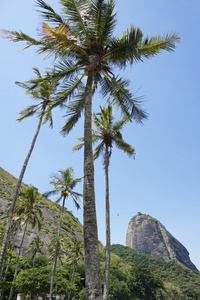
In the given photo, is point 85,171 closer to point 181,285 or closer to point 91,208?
point 91,208

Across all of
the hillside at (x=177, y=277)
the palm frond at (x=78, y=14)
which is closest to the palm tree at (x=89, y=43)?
the palm frond at (x=78, y=14)

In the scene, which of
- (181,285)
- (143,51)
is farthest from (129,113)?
(181,285)

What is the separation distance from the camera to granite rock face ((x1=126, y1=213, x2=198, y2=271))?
177 m

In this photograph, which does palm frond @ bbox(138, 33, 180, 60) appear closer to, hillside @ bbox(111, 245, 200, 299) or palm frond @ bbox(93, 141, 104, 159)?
palm frond @ bbox(93, 141, 104, 159)

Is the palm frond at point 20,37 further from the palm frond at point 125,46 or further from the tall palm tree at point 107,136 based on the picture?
the tall palm tree at point 107,136

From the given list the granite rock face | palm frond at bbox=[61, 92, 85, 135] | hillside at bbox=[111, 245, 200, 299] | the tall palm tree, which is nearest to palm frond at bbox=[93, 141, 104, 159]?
the tall palm tree

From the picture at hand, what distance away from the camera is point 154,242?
18050 centimetres

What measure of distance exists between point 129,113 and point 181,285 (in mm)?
116357

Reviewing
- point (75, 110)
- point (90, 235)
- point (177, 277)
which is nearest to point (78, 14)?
point (75, 110)

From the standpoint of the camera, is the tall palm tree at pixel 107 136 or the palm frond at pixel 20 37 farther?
the tall palm tree at pixel 107 136

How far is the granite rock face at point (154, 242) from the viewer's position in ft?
580

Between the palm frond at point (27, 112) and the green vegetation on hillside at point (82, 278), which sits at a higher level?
the palm frond at point (27, 112)

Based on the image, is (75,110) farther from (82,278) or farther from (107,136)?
(82,278)

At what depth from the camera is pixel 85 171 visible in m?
5.98
